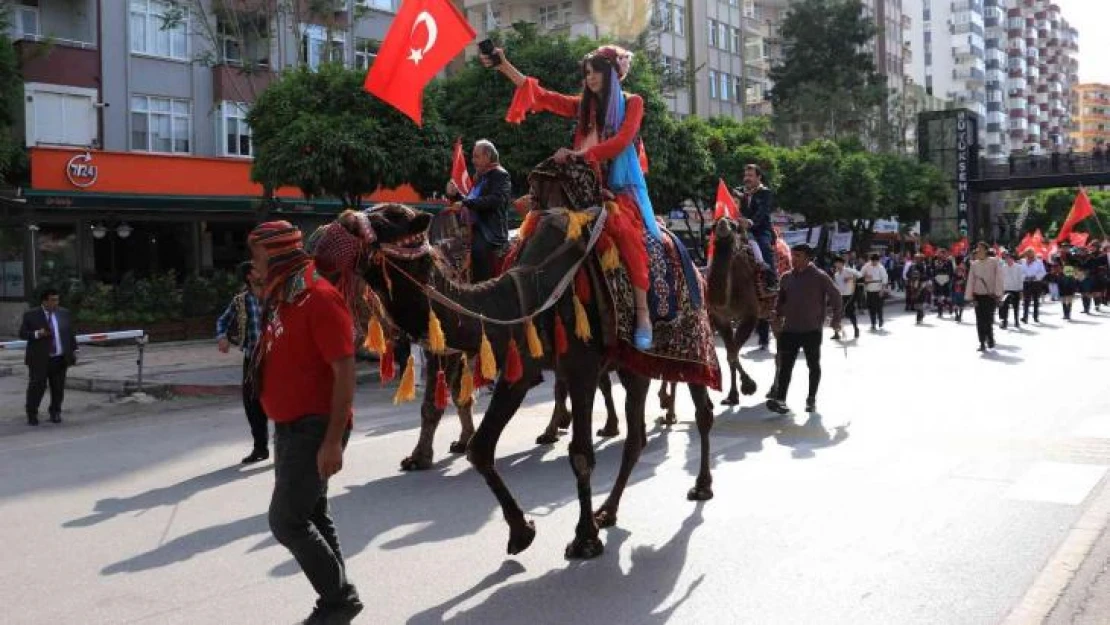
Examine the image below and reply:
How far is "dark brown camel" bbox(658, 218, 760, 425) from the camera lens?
11.2 meters

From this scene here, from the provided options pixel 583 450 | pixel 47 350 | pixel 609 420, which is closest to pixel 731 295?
pixel 609 420

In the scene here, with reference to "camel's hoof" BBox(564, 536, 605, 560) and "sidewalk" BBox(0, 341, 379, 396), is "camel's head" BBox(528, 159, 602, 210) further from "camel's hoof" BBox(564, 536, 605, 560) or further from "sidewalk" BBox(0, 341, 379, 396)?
"sidewalk" BBox(0, 341, 379, 396)

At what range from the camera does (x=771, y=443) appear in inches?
383

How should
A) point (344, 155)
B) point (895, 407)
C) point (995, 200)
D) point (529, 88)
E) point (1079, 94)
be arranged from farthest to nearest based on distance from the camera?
point (1079, 94) → point (995, 200) → point (344, 155) → point (895, 407) → point (529, 88)

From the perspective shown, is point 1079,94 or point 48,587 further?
point 1079,94

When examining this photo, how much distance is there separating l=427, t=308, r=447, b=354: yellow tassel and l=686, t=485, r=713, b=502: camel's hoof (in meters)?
2.88

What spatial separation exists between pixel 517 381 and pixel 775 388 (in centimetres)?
658

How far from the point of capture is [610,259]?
6520mm

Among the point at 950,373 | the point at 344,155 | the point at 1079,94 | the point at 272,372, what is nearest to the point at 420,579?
the point at 272,372

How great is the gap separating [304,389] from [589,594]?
195 cm

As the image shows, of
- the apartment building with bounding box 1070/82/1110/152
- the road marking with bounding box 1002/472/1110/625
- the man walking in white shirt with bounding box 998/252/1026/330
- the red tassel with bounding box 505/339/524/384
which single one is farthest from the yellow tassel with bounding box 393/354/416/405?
the apartment building with bounding box 1070/82/1110/152

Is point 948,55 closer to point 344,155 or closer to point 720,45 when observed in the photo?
point 720,45

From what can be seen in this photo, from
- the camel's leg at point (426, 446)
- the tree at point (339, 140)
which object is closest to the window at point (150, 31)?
the tree at point (339, 140)

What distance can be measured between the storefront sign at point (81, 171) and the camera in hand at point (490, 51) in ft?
78.0
